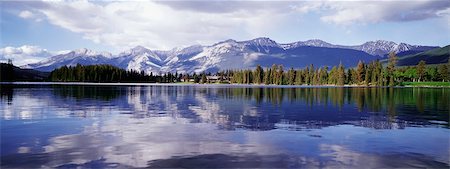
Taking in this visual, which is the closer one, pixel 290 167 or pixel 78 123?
pixel 290 167

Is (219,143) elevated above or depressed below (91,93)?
below

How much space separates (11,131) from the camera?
2847 cm

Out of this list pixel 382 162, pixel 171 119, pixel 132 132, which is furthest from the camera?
pixel 171 119

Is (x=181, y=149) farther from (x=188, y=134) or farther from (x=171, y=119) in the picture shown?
(x=171, y=119)

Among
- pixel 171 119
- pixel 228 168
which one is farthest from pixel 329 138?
pixel 171 119

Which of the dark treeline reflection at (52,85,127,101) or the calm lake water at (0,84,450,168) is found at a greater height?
the dark treeline reflection at (52,85,127,101)

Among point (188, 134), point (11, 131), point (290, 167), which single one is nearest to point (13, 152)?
point (11, 131)

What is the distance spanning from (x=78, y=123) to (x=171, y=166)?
60.8 feet

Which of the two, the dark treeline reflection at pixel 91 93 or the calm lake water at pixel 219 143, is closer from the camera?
the calm lake water at pixel 219 143

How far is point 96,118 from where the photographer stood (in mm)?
37500

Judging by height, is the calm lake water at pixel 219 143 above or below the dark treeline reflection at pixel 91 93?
below

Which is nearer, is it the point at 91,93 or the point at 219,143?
the point at 219,143

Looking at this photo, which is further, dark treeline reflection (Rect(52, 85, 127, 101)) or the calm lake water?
dark treeline reflection (Rect(52, 85, 127, 101))

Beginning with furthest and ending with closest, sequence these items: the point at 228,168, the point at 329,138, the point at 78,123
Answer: the point at 78,123 < the point at 329,138 < the point at 228,168
